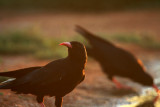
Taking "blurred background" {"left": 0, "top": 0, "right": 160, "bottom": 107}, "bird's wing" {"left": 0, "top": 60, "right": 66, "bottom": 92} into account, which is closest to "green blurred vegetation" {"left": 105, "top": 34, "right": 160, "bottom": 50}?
"blurred background" {"left": 0, "top": 0, "right": 160, "bottom": 107}

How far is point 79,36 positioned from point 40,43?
72.1 inches

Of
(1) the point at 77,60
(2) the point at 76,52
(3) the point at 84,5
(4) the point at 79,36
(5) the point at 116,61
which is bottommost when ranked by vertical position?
(3) the point at 84,5

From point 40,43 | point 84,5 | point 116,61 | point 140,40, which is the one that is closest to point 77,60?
point 116,61

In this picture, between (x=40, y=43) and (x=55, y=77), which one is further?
(x=40, y=43)

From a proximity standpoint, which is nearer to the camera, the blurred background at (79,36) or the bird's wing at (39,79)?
the bird's wing at (39,79)

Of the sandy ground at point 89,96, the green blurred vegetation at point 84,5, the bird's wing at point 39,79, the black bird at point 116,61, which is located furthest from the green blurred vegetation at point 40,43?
the green blurred vegetation at point 84,5

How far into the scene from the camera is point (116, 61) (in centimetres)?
728

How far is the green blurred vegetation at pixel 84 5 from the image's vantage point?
979 inches

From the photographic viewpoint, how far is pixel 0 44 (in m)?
11.9

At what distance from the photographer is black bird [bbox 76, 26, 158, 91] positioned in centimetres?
714

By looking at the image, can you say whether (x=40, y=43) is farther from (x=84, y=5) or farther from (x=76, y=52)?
(x=84, y=5)

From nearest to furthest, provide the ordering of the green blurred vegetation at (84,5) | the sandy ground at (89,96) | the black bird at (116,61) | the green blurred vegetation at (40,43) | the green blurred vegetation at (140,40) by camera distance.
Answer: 1. the sandy ground at (89,96)
2. the black bird at (116,61)
3. the green blurred vegetation at (40,43)
4. the green blurred vegetation at (140,40)
5. the green blurred vegetation at (84,5)

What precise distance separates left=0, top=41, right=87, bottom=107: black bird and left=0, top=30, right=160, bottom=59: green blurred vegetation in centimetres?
590

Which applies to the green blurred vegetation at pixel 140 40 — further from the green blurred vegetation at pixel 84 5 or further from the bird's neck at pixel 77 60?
the green blurred vegetation at pixel 84 5
